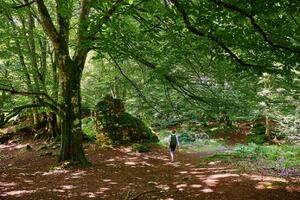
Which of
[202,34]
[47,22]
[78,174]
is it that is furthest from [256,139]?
[202,34]

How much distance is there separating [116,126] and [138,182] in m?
7.52

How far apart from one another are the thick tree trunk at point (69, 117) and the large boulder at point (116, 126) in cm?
446

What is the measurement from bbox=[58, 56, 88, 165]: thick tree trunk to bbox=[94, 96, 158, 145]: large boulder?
4.46 m

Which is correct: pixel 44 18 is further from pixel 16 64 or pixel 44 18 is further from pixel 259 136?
pixel 259 136

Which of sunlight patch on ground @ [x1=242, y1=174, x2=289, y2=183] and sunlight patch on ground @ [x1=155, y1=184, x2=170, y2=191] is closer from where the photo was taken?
sunlight patch on ground @ [x1=155, y1=184, x2=170, y2=191]

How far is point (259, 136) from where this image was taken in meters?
22.1

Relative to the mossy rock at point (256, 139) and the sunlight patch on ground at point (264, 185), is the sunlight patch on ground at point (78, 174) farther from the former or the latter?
the mossy rock at point (256, 139)

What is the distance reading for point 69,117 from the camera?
1164 cm

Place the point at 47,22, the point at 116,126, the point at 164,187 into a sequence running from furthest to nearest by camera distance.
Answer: the point at 116,126
the point at 47,22
the point at 164,187

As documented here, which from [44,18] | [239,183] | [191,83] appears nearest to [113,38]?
[191,83]

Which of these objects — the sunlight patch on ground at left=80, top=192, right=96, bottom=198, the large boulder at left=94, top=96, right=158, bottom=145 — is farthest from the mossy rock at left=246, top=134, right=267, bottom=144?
the sunlight patch on ground at left=80, top=192, right=96, bottom=198

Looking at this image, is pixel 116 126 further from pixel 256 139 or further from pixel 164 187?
pixel 256 139

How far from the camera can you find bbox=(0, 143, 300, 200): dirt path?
24.8 feet

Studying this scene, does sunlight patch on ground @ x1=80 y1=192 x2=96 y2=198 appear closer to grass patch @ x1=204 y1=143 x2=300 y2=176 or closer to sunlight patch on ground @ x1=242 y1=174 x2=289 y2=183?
sunlight patch on ground @ x1=242 y1=174 x2=289 y2=183
